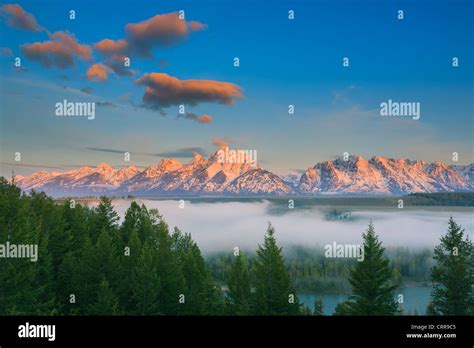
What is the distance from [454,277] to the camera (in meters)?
20.1

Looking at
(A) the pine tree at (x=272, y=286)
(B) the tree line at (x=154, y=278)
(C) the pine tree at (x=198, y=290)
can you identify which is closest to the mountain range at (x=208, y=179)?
(B) the tree line at (x=154, y=278)

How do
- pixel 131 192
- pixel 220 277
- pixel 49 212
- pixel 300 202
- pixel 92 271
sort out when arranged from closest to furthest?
pixel 92 271, pixel 49 212, pixel 220 277, pixel 131 192, pixel 300 202

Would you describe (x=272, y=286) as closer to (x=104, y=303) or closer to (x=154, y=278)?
(x=154, y=278)

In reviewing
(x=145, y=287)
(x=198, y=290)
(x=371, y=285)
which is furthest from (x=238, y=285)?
(x=371, y=285)

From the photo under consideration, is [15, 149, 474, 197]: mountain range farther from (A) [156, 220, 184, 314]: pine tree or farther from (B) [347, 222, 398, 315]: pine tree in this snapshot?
(B) [347, 222, 398, 315]: pine tree

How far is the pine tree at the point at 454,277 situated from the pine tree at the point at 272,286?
25.1 feet

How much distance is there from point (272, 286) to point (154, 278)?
23.1 ft

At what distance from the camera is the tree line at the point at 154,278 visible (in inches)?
789

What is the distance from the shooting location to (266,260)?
75.4 ft

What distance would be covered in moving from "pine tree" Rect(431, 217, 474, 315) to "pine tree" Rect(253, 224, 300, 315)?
7.64m
